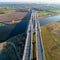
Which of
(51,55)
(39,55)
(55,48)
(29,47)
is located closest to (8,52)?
(29,47)

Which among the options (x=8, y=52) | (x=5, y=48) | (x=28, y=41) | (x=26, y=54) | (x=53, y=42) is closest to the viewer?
(x=26, y=54)

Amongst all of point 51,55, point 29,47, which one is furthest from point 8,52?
point 51,55

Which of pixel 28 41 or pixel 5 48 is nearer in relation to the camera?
pixel 5 48

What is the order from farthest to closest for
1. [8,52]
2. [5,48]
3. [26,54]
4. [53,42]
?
[53,42] → [5,48] → [8,52] → [26,54]

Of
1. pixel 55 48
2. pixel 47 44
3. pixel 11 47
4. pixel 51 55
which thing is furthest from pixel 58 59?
pixel 11 47

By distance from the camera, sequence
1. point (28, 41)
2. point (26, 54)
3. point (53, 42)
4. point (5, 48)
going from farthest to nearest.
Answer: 1. point (53, 42)
2. point (28, 41)
3. point (5, 48)
4. point (26, 54)

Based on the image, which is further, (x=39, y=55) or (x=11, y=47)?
(x=11, y=47)

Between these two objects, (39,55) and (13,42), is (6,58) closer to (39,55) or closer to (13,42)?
(39,55)

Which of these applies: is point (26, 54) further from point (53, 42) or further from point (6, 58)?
point (53, 42)

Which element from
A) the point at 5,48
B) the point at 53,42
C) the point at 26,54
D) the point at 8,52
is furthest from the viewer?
the point at 53,42
